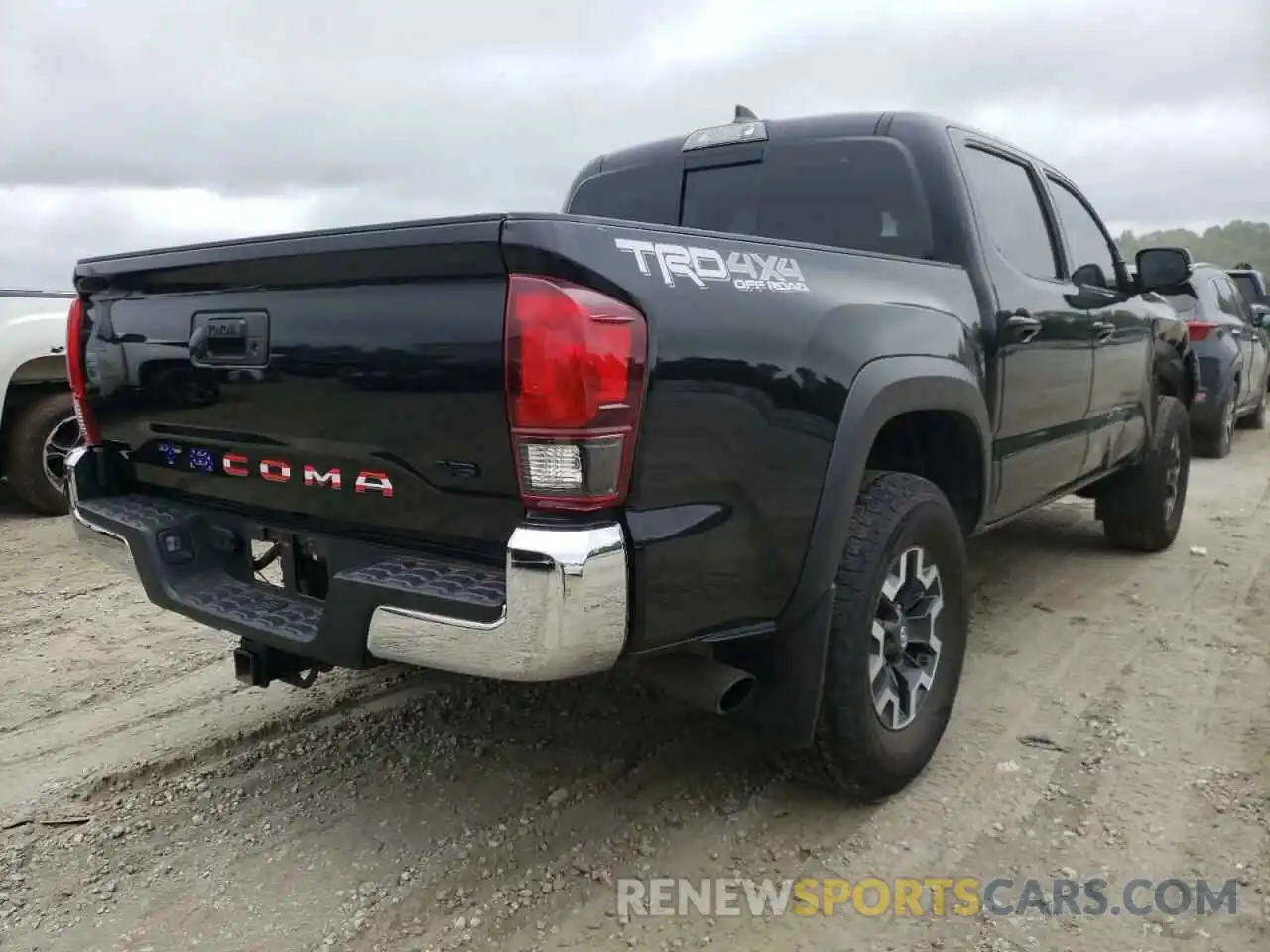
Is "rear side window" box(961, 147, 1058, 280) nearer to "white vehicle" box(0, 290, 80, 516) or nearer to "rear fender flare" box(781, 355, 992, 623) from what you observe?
"rear fender flare" box(781, 355, 992, 623)

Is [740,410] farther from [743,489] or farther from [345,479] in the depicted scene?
[345,479]

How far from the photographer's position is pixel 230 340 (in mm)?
2547

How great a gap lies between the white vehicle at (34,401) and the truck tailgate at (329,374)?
4100 millimetres

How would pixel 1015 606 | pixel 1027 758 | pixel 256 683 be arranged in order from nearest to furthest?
pixel 256 683 → pixel 1027 758 → pixel 1015 606

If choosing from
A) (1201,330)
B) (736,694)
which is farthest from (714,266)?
(1201,330)

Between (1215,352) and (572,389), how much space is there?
340 inches

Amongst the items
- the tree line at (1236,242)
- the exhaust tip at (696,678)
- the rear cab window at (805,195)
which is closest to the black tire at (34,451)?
the rear cab window at (805,195)

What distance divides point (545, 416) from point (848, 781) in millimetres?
1429

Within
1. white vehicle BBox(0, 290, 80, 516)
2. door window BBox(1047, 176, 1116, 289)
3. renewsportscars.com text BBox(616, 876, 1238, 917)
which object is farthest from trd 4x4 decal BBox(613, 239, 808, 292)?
white vehicle BBox(0, 290, 80, 516)

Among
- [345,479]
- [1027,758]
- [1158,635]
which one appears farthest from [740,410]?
[1158,635]

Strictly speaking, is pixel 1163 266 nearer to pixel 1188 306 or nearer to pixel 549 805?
pixel 549 805

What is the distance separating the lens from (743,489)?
88.3 inches

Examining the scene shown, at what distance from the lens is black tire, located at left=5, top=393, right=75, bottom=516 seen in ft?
21.1

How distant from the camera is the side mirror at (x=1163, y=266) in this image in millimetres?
4582
